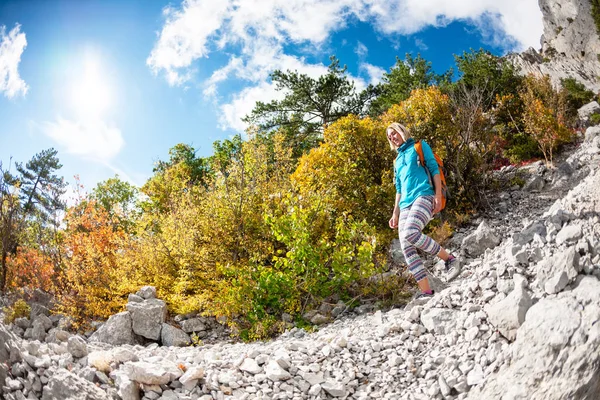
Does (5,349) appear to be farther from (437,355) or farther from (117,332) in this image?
(437,355)

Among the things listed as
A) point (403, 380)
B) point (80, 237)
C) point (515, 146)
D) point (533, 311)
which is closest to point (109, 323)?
point (80, 237)

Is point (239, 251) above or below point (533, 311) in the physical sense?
above

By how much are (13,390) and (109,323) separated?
337 centimetres

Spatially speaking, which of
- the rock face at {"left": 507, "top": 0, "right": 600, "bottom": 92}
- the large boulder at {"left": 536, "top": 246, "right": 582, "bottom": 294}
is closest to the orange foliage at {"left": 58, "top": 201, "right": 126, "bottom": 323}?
the large boulder at {"left": 536, "top": 246, "right": 582, "bottom": 294}

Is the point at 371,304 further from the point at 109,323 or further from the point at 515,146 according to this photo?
the point at 515,146

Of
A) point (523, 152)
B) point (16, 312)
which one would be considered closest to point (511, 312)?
point (16, 312)

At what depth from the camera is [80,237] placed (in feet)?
28.7

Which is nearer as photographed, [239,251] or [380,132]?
[239,251]

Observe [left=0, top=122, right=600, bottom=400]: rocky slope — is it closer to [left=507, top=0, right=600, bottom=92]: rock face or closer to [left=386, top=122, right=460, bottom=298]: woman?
[left=386, top=122, right=460, bottom=298]: woman

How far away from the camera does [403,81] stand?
22.2m

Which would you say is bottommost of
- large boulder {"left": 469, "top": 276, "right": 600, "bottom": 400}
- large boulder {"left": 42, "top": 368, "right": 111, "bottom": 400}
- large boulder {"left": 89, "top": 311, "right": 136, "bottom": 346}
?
large boulder {"left": 469, "top": 276, "right": 600, "bottom": 400}

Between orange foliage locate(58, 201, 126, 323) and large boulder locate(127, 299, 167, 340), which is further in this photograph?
orange foliage locate(58, 201, 126, 323)

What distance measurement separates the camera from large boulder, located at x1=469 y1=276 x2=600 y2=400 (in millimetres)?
2811

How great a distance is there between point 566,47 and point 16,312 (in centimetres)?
4229
